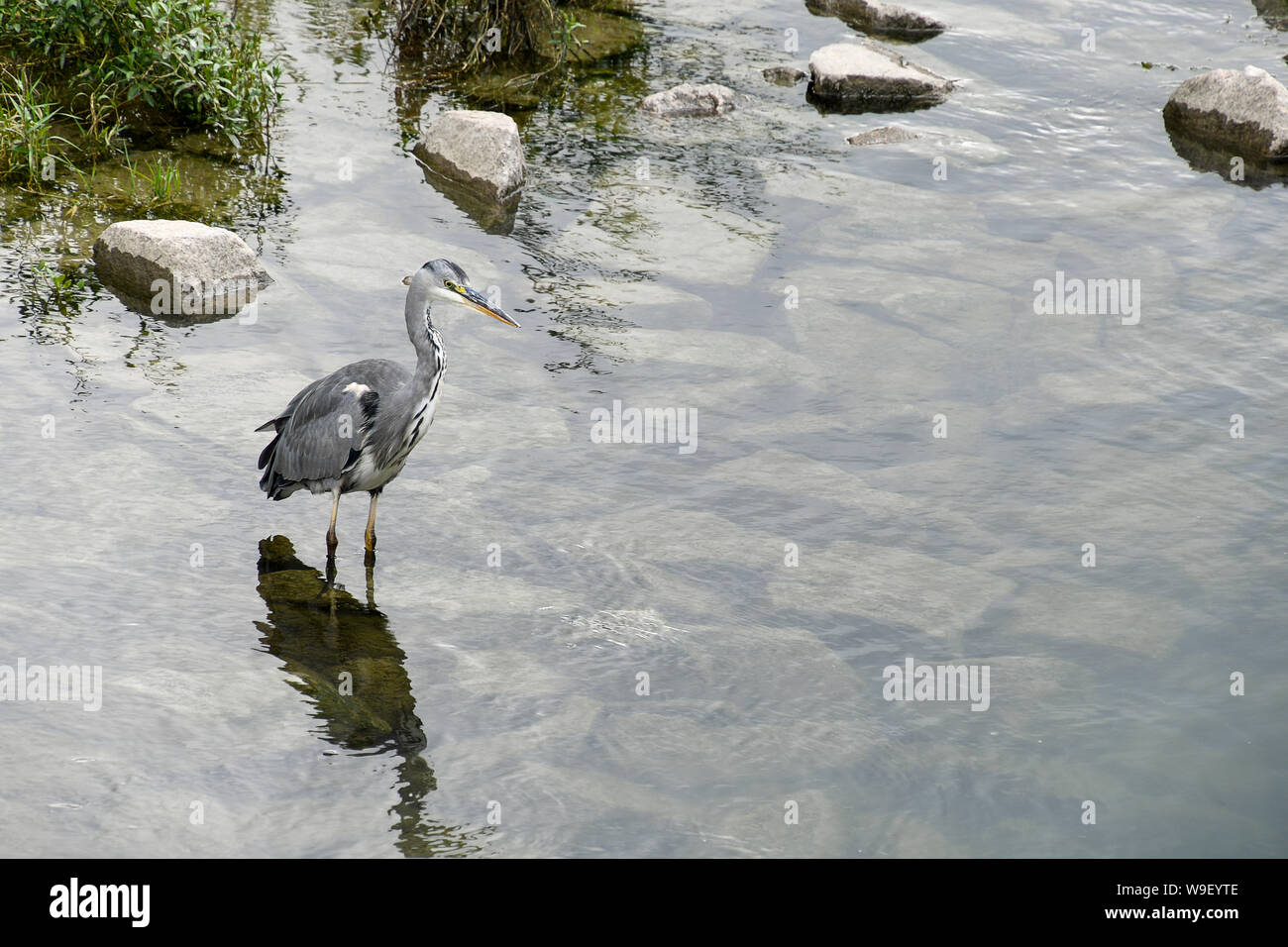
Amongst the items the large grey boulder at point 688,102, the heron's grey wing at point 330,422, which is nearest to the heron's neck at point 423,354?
the heron's grey wing at point 330,422

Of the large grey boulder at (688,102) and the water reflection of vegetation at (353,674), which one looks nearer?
the water reflection of vegetation at (353,674)

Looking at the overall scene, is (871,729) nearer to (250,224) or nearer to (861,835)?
(861,835)

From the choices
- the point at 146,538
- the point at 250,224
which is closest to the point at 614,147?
the point at 250,224

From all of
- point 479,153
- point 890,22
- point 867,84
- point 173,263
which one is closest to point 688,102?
point 867,84

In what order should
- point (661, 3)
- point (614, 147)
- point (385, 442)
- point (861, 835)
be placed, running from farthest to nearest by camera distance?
point (661, 3) < point (614, 147) < point (385, 442) < point (861, 835)

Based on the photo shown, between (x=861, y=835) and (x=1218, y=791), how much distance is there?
1.68 m

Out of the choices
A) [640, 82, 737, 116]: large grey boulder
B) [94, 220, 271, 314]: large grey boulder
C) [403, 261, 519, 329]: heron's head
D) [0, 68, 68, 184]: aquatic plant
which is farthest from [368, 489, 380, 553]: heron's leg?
[640, 82, 737, 116]: large grey boulder

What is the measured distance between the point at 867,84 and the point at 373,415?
7.83 metres

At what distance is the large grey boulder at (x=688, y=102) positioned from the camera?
12148 mm

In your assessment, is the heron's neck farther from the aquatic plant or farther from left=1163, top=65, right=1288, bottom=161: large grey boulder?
left=1163, top=65, right=1288, bottom=161: large grey boulder

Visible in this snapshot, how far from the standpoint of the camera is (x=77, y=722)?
5.55 meters

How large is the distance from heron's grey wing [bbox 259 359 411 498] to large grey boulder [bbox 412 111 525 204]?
4184 millimetres

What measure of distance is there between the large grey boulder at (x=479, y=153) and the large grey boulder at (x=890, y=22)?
523cm

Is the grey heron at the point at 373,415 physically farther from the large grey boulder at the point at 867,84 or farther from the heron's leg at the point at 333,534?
the large grey boulder at the point at 867,84
